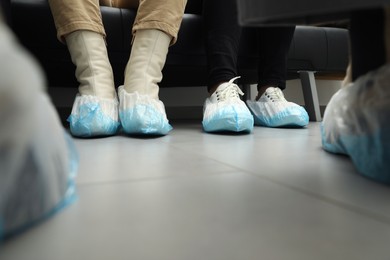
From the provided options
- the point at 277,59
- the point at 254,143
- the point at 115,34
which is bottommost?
the point at 254,143

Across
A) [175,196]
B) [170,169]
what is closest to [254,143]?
[170,169]

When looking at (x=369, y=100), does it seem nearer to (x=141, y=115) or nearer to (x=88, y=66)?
(x=141, y=115)

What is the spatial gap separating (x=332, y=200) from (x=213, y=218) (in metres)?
0.13

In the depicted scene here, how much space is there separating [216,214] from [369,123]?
234 mm

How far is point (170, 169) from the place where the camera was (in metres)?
0.50

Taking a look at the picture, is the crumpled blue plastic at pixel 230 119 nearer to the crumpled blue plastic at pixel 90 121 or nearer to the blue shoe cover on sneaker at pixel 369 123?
the crumpled blue plastic at pixel 90 121

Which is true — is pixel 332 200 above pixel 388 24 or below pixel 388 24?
below

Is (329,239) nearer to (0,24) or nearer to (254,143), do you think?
(0,24)

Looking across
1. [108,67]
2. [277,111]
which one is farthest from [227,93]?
[108,67]

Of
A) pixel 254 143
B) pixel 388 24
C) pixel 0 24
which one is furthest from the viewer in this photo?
pixel 254 143

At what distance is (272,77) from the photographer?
1.24 m

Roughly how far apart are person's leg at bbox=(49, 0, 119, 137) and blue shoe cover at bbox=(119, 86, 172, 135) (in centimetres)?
4

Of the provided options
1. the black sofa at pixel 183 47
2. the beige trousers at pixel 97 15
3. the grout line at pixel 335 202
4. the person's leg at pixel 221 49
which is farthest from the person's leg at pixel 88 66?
the grout line at pixel 335 202

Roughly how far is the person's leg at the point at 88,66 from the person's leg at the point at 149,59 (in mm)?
39
